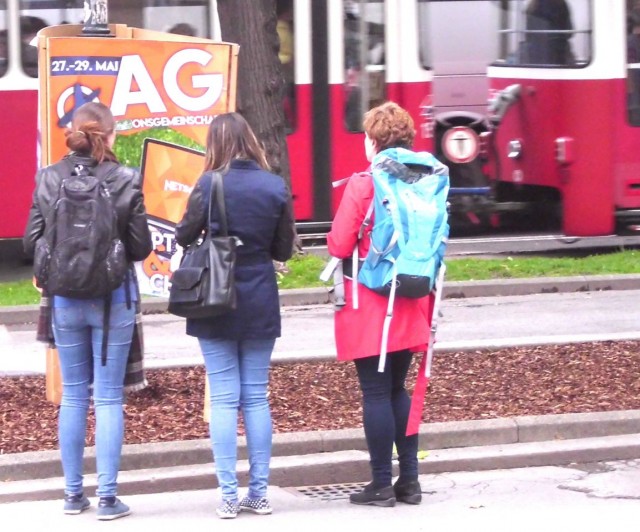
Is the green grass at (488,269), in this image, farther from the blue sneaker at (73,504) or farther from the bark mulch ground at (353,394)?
the blue sneaker at (73,504)

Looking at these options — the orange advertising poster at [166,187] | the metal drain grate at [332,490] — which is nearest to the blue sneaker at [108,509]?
the metal drain grate at [332,490]

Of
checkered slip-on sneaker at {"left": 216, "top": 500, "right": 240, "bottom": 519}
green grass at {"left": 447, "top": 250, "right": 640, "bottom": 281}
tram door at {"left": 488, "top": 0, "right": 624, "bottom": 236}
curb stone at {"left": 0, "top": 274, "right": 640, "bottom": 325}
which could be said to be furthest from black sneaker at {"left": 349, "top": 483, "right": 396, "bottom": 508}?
tram door at {"left": 488, "top": 0, "right": 624, "bottom": 236}

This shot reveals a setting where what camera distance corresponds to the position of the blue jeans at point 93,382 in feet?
19.1

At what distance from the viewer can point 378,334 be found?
5848 mm

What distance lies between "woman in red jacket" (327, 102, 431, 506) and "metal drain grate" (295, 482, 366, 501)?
0.27 m

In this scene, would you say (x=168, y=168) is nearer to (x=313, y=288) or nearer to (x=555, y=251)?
(x=313, y=288)

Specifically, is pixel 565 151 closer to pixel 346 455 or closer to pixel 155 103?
pixel 155 103

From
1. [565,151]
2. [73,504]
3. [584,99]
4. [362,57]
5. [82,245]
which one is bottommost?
[73,504]

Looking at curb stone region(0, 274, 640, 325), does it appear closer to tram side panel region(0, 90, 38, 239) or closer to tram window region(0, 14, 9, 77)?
tram side panel region(0, 90, 38, 239)

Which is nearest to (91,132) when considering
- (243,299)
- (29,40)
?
(243,299)

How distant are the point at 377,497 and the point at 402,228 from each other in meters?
1.25

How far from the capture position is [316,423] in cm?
723

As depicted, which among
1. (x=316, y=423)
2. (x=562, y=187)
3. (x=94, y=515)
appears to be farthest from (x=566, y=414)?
(x=562, y=187)

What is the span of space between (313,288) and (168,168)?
4.96 meters
